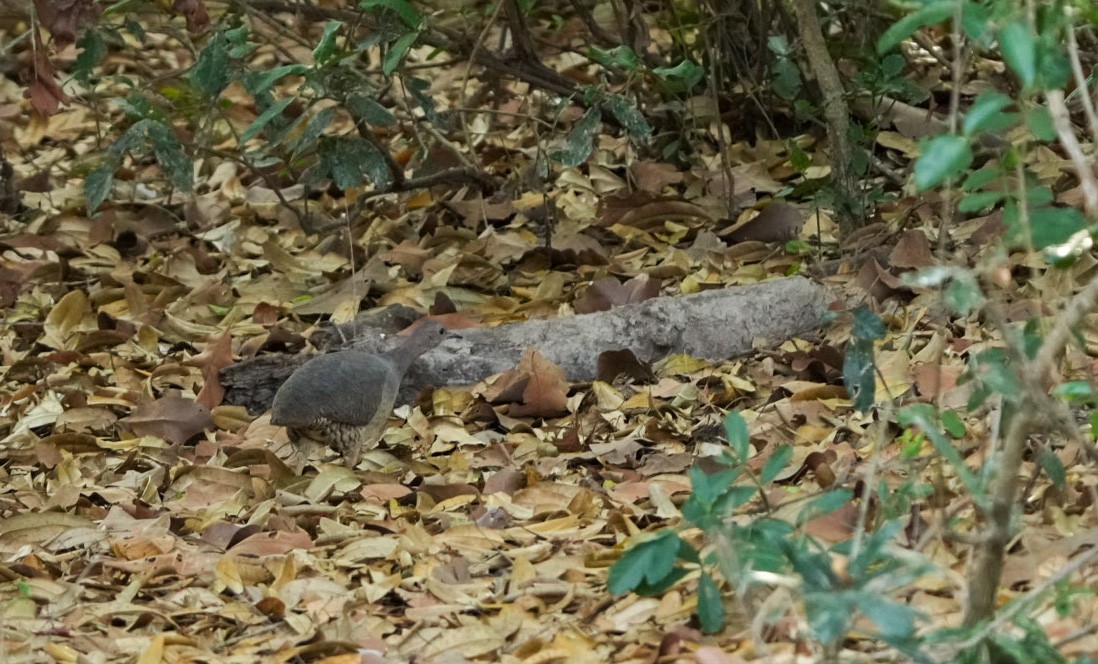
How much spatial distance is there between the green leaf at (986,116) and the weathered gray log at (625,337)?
1.96 meters

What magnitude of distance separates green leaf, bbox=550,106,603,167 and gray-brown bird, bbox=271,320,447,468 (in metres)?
0.86

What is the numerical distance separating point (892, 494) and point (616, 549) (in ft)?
2.49

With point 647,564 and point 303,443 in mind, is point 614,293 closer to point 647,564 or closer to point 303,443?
point 303,443

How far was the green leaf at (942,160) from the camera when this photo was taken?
1.92 metres

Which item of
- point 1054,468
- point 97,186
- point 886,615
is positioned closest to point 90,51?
point 97,186

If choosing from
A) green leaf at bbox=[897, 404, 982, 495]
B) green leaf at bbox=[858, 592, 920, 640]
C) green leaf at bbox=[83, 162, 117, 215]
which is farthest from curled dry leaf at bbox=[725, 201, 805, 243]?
green leaf at bbox=[858, 592, 920, 640]

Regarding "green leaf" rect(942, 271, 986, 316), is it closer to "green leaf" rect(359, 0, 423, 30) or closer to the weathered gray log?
the weathered gray log

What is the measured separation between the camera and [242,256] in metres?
5.20

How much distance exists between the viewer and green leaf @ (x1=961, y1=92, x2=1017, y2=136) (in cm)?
196

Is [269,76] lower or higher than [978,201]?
lower

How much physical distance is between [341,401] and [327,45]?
3.32 ft

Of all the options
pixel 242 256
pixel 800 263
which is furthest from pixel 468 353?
pixel 242 256

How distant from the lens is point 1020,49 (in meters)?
1.92

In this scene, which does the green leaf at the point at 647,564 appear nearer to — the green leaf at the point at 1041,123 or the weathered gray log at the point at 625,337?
the green leaf at the point at 1041,123
